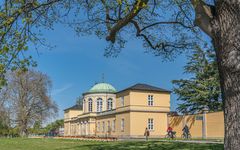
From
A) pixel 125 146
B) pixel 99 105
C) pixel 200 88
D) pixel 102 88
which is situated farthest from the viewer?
pixel 102 88

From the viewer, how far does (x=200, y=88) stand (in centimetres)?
5338

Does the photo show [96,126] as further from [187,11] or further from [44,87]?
[187,11]

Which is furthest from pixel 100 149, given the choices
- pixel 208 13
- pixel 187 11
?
pixel 208 13

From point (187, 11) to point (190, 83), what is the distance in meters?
45.0

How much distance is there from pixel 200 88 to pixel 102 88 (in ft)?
80.2

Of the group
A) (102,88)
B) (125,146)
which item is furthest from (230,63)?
(102,88)

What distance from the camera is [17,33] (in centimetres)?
912

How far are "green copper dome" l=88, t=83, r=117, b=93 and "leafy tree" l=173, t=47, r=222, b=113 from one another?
18.6 metres

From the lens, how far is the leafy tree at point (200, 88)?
5119 centimetres

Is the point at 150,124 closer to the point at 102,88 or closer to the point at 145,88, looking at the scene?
the point at 145,88

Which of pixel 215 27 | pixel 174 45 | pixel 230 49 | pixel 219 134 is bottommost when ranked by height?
pixel 219 134

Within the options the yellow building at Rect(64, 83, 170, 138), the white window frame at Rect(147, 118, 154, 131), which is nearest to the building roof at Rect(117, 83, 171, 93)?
the yellow building at Rect(64, 83, 170, 138)

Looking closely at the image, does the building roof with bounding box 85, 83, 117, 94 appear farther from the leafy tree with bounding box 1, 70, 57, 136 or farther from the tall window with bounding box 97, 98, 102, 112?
the leafy tree with bounding box 1, 70, 57, 136

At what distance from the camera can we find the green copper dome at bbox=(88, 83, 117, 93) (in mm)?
72000
